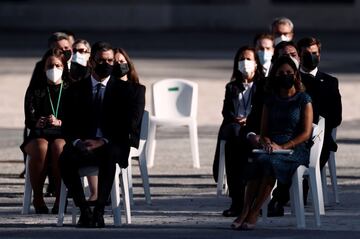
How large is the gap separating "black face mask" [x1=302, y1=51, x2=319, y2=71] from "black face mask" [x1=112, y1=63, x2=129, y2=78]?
1.65m

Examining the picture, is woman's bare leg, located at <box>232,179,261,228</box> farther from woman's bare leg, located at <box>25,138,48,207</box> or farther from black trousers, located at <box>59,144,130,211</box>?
woman's bare leg, located at <box>25,138,48,207</box>

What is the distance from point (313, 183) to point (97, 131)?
1901 mm

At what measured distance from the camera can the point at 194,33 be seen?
54000mm

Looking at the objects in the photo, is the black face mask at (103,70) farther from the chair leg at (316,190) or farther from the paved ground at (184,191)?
the chair leg at (316,190)

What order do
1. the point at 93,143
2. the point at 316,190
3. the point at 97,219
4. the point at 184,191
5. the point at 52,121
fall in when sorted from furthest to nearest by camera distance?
1. the point at 184,191
2. the point at 52,121
3. the point at 316,190
4. the point at 93,143
5. the point at 97,219

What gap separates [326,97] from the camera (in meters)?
14.0

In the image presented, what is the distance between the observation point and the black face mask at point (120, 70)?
1354 cm

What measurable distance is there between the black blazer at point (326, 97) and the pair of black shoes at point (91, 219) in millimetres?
2421

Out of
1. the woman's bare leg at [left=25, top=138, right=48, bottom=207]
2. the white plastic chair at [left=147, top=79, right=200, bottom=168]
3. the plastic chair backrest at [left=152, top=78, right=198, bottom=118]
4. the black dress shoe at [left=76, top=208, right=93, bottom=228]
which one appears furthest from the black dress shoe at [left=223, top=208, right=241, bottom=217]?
the plastic chair backrest at [left=152, top=78, right=198, bottom=118]

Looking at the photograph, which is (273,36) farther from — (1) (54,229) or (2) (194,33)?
(2) (194,33)

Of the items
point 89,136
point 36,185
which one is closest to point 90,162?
point 89,136

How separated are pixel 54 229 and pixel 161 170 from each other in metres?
5.09

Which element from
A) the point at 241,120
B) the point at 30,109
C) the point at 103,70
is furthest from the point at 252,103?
Answer: the point at 30,109

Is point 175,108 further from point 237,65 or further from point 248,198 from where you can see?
point 248,198
